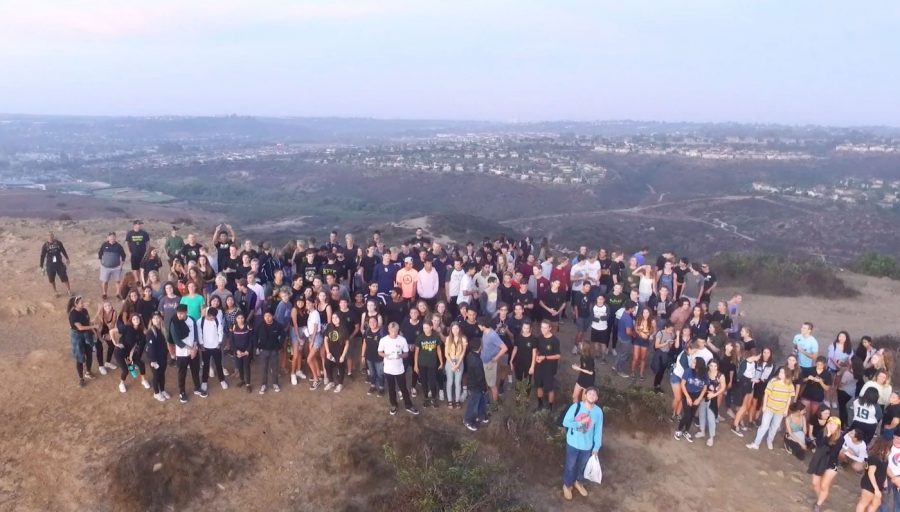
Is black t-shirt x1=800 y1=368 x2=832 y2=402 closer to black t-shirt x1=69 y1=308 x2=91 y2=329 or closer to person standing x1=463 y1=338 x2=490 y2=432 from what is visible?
person standing x1=463 y1=338 x2=490 y2=432

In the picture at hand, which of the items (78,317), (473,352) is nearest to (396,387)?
(473,352)

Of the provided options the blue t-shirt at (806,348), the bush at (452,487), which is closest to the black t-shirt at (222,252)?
the bush at (452,487)

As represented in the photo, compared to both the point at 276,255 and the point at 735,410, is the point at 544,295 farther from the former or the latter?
the point at 276,255

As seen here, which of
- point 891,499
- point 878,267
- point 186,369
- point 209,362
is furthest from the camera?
point 878,267

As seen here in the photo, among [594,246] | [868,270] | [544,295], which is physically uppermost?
[544,295]

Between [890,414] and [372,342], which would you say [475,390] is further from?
[890,414]

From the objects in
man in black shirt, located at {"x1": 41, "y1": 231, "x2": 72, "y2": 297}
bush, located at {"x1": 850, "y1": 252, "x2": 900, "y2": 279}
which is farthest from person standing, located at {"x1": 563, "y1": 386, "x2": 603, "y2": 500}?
bush, located at {"x1": 850, "y1": 252, "x2": 900, "y2": 279}

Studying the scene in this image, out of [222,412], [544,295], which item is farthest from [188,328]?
[544,295]
